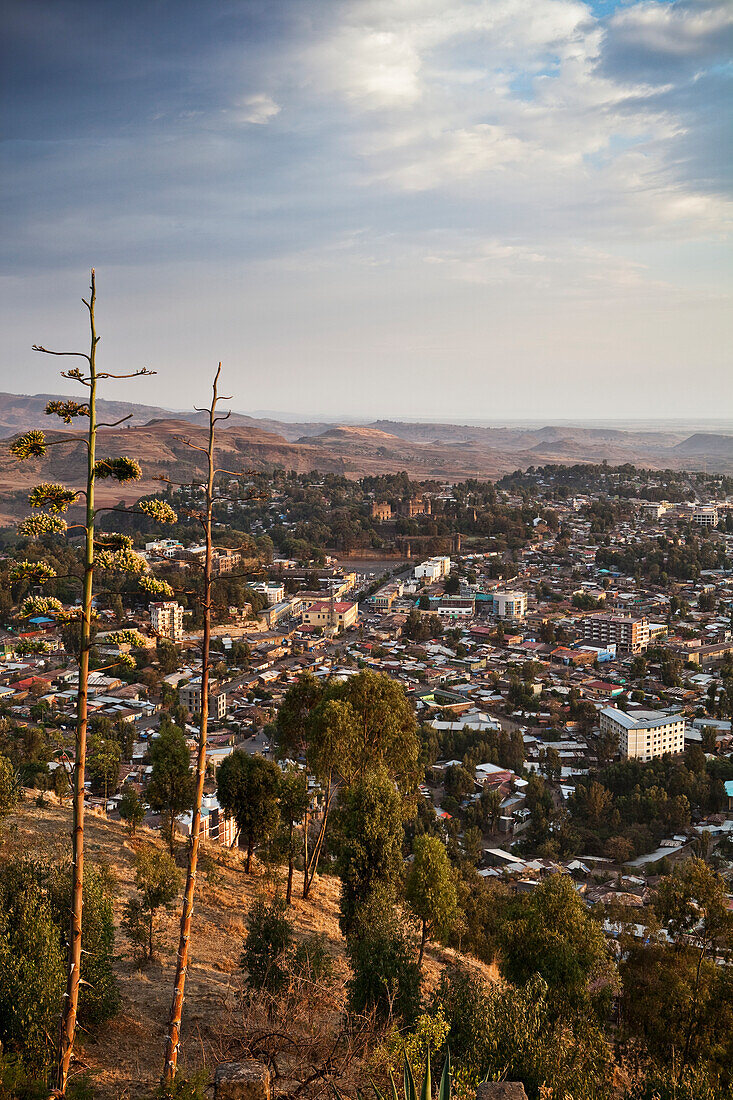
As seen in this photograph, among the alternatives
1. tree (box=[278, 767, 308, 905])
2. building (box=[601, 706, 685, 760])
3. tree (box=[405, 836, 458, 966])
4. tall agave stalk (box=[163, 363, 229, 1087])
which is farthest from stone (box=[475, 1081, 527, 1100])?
building (box=[601, 706, 685, 760])

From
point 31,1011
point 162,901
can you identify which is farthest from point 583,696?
point 31,1011

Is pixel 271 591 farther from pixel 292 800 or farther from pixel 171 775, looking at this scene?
pixel 292 800

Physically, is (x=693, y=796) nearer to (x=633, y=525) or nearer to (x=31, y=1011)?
(x=31, y=1011)

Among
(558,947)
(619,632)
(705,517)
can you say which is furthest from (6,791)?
(705,517)

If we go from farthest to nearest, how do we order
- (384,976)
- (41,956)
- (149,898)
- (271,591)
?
(271,591) < (149,898) < (384,976) < (41,956)

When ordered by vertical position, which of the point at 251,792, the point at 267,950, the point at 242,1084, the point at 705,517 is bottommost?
the point at 251,792

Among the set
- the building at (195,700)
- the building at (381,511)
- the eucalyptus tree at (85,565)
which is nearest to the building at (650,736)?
the building at (195,700)

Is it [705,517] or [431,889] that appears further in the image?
[705,517]
